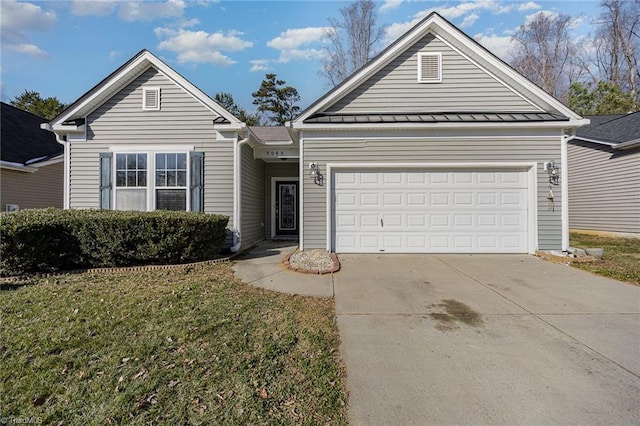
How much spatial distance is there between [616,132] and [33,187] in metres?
22.5

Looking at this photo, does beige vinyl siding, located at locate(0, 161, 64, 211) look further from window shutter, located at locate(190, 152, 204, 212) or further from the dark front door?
the dark front door

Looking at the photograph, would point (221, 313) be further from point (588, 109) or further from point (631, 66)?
point (631, 66)

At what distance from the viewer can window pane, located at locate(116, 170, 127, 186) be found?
8.18 metres

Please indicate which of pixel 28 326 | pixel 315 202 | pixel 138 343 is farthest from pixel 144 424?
pixel 315 202

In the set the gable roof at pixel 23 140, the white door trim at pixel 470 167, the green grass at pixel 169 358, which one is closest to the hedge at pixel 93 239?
the green grass at pixel 169 358

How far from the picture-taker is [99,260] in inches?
245

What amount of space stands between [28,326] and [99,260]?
297 centimetres

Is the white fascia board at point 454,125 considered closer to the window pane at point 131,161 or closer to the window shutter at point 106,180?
the window pane at point 131,161

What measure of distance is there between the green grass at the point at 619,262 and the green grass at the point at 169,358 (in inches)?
235

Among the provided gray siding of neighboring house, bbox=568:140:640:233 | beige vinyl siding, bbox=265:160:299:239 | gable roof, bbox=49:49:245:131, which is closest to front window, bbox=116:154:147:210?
gable roof, bbox=49:49:245:131

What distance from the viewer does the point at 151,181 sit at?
814cm

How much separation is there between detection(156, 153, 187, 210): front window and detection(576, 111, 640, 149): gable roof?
1495cm

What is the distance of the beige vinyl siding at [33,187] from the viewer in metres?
9.96

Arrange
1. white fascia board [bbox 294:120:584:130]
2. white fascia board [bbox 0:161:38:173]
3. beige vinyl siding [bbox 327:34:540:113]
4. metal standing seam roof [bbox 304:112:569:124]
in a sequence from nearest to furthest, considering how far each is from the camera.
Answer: white fascia board [bbox 294:120:584:130], metal standing seam roof [bbox 304:112:569:124], beige vinyl siding [bbox 327:34:540:113], white fascia board [bbox 0:161:38:173]
